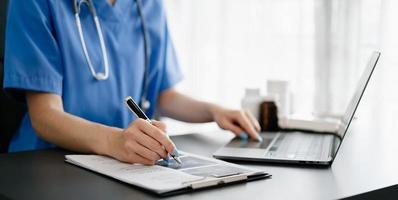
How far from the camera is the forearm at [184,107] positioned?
1355 mm

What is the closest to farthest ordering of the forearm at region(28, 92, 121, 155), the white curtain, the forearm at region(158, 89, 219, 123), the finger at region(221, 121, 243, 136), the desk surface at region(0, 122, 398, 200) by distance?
the desk surface at region(0, 122, 398, 200)
the forearm at region(28, 92, 121, 155)
the finger at region(221, 121, 243, 136)
the forearm at region(158, 89, 219, 123)
the white curtain

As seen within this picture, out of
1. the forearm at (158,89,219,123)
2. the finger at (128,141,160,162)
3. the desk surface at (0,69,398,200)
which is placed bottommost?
the forearm at (158,89,219,123)

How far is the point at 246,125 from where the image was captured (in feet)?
3.92

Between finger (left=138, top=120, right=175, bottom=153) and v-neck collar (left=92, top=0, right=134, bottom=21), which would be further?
v-neck collar (left=92, top=0, right=134, bottom=21)

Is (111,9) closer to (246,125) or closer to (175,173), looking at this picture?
(246,125)

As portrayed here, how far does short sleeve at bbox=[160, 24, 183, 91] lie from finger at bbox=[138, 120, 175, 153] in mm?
572

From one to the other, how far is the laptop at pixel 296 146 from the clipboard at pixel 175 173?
3.9 inches

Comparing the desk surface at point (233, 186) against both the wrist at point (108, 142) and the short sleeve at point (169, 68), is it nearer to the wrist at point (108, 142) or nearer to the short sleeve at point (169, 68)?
the wrist at point (108, 142)

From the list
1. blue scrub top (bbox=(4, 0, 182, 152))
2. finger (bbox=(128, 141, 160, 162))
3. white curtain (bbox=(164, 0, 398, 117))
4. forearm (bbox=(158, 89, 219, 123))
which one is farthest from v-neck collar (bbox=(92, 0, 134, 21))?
white curtain (bbox=(164, 0, 398, 117))

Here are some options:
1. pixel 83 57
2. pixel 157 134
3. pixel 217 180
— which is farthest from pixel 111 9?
pixel 217 180

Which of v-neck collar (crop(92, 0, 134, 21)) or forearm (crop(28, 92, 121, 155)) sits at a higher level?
v-neck collar (crop(92, 0, 134, 21))

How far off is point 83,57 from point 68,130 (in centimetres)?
25

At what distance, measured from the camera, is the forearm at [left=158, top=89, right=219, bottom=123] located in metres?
1.36

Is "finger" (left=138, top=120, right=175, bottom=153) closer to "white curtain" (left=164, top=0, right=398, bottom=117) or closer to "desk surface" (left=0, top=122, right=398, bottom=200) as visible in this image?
"desk surface" (left=0, top=122, right=398, bottom=200)
